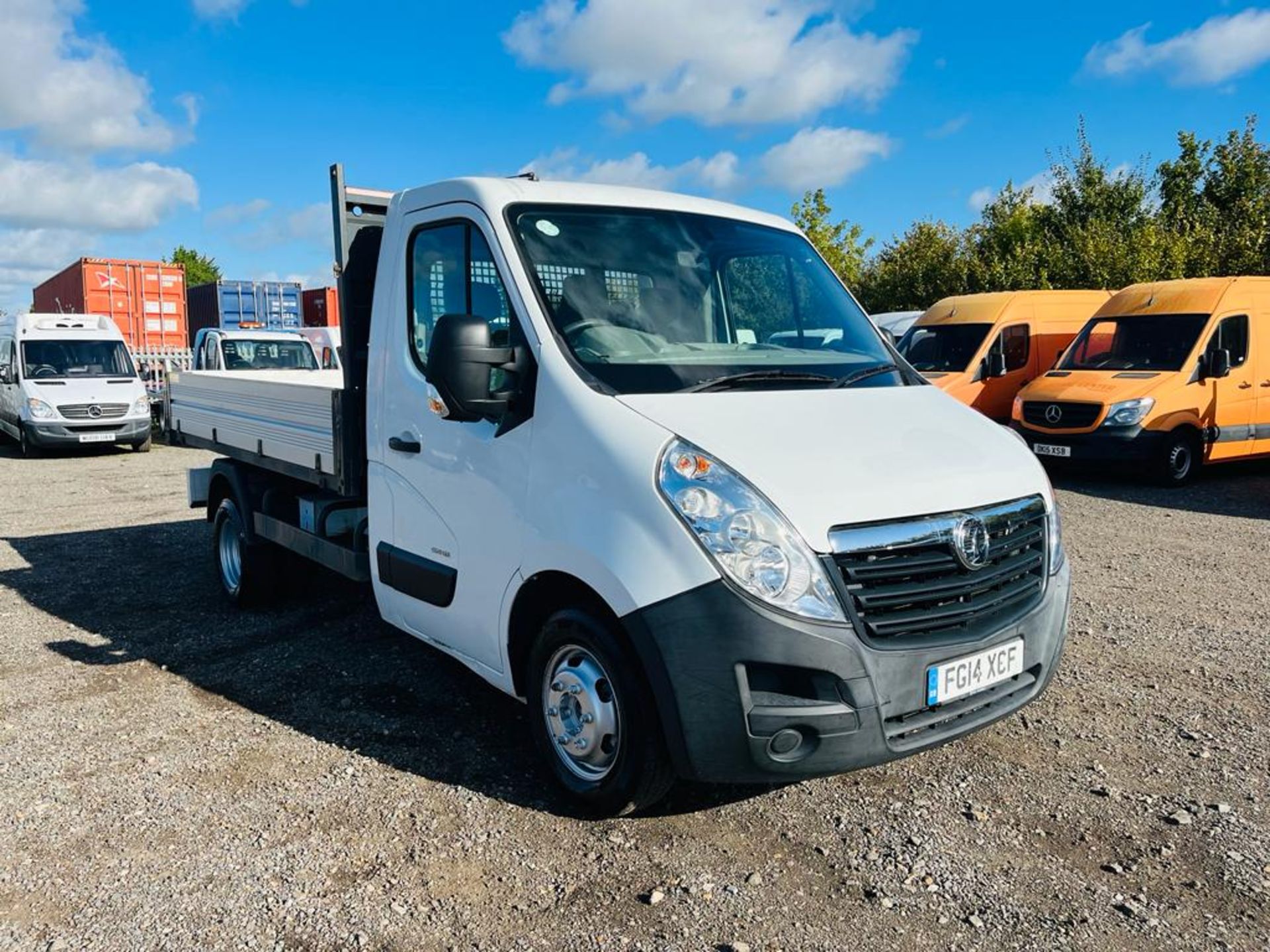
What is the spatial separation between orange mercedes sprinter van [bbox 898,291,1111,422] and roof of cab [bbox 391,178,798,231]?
10.2 metres

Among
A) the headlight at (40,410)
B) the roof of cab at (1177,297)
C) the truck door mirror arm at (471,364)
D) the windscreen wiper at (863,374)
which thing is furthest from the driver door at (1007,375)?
the headlight at (40,410)

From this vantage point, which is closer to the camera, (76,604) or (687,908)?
(687,908)

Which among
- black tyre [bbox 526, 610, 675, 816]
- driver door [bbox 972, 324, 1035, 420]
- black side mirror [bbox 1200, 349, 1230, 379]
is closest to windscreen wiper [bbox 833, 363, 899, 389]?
black tyre [bbox 526, 610, 675, 816]

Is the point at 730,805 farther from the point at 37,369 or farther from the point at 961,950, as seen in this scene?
the point at 37,369

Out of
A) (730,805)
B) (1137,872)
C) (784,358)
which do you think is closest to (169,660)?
(730,805)

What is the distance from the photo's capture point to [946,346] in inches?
583

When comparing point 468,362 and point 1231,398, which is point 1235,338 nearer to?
point 1231,398

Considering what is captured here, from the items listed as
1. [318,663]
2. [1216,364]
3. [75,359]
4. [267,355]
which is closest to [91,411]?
[75,359]

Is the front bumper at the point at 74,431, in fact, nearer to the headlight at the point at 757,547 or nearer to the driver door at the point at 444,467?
the driver door at the point at 444,467

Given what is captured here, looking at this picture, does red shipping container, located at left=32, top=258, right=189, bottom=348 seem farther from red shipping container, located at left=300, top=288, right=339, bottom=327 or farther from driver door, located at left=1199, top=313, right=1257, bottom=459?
driver door, located at left=1199, top=313, right=1257, bottom=459

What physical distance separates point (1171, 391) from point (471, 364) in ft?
34.4

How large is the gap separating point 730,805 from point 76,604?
16.8 ft

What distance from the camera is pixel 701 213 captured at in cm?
439

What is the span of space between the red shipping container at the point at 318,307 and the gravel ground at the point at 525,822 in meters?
25.3
